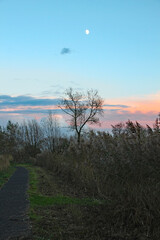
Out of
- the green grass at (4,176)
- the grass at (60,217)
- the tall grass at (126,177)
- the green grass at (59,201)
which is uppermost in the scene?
the tall grass at (126,177)

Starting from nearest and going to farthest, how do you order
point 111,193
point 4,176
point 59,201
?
point 111,193 → point 59,201 → point 4,176

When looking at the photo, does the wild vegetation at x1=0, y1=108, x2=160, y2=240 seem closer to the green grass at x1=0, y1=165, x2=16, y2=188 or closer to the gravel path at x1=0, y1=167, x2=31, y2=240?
the gravel path at x1=0, y1=167, x2=31, y2=240

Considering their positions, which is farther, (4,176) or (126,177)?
(4,176)

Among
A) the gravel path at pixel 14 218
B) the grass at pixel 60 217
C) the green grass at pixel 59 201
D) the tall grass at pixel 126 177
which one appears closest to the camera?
the gravel path at pixel 14 218

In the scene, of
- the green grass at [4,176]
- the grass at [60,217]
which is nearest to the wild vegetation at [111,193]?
the grass at [60,217]

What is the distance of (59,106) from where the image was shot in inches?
1821

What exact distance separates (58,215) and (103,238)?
221 centimetres

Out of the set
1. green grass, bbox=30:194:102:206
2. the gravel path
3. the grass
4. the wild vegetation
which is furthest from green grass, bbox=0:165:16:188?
the grass

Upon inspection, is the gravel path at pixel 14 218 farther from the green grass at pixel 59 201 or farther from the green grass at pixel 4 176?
the green grass at pixel 4 176

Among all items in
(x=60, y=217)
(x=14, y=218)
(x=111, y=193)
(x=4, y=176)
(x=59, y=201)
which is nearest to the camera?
(x=14, y=218)

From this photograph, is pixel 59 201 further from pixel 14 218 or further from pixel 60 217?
pixel 14 218

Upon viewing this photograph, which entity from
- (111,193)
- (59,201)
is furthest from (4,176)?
(111,193)

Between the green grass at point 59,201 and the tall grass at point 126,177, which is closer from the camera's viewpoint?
the tall grass at point 126,177

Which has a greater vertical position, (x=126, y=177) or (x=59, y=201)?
(x=126, y=177)
